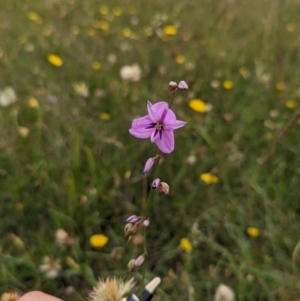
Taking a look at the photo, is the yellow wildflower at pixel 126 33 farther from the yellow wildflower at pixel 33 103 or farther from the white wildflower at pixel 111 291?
the white wildflower at pixel 111 291

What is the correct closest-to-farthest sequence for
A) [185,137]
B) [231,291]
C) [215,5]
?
[231,291] → [185,137] → [215,5]

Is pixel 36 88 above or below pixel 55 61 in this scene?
below

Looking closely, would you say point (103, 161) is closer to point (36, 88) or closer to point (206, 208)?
point (206, 208)

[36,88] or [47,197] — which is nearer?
[47,197]

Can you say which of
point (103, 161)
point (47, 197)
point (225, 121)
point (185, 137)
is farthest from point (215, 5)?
point (47, 197)

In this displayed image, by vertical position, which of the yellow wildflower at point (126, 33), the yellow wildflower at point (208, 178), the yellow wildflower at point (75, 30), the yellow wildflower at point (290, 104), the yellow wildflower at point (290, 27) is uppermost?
the yellow wildflower at point (290, 27)

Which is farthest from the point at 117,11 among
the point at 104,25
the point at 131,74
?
the point at 131,74

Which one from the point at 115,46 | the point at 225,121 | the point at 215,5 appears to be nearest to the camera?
the point at 225,121

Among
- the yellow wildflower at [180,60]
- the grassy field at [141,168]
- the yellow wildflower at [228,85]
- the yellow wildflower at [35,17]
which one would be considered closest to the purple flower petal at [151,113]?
the grassy field at [141,168]
